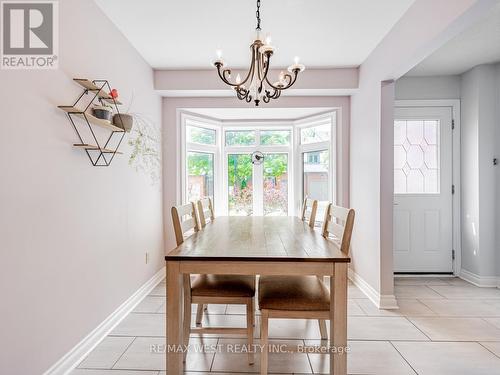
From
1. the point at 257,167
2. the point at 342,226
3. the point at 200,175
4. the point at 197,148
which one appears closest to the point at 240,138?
the point at 257,167

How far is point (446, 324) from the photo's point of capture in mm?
2400

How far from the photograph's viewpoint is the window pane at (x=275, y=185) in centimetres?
425

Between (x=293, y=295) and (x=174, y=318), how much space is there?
0.68 m

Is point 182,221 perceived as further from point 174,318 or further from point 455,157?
point 455,157

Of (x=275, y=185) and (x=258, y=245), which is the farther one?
(x=275, y=185)

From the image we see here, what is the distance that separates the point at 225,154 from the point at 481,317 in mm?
3390

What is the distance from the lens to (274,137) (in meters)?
4.28

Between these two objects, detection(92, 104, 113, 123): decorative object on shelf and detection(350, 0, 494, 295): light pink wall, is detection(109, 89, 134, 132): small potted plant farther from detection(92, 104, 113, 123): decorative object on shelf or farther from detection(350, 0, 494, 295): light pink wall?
detection(350, 0, 494, 295): light pink wall

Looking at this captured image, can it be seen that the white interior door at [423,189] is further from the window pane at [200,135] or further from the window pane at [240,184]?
the window pane at [200,135]

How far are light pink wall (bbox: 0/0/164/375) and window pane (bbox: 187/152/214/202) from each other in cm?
128

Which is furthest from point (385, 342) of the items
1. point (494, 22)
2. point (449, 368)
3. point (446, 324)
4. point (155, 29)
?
point (155, 29)

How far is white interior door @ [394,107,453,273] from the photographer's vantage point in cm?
357

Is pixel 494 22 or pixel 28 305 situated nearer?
pixel 28 305

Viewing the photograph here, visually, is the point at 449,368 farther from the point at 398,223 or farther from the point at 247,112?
the point at 247,112
